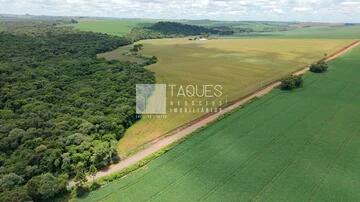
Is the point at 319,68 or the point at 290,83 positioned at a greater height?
the point at 319,68

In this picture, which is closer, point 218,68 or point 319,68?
point 319,68

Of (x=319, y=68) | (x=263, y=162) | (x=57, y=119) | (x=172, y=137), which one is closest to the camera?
(x=263, y=162)

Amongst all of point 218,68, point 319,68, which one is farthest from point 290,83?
point 218,68

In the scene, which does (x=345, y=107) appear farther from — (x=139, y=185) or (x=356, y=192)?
(x=139, y=185)

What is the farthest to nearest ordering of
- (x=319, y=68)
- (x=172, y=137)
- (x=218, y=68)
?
(x=218, y=68)
(x=319, y=68)
(x=172, y=137)

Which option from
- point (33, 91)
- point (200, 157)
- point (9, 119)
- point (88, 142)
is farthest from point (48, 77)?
point (200, 157)

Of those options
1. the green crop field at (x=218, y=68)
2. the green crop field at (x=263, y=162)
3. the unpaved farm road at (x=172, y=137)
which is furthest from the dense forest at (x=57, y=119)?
the green crop field at (x=263, y=162)

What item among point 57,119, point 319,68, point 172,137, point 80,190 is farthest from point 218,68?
point 80,190

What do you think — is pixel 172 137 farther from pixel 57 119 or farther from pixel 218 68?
pixel 218 68

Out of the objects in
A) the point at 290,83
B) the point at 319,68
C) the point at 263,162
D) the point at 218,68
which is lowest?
the point at 263,162
